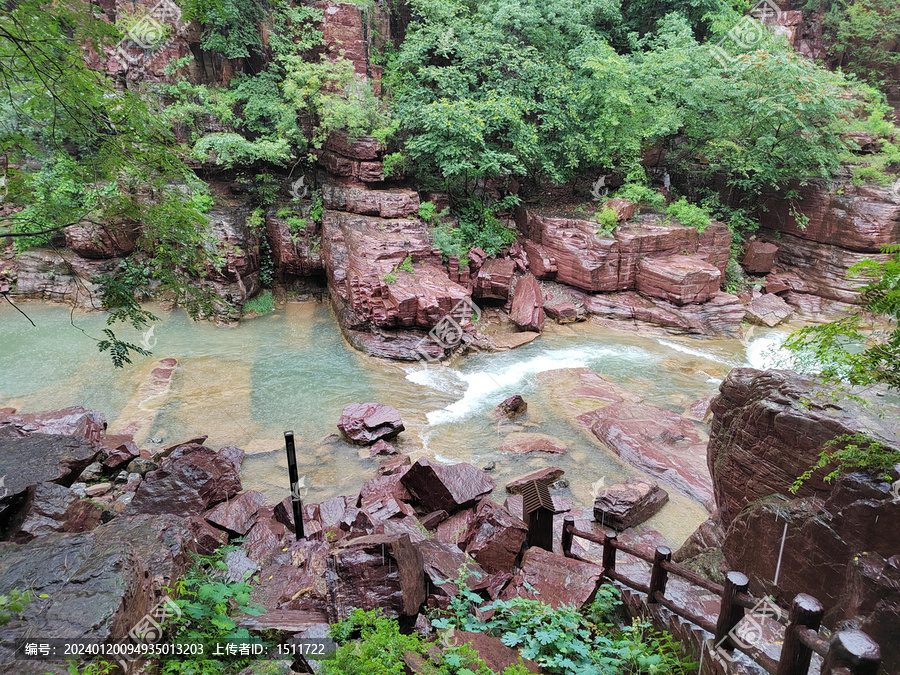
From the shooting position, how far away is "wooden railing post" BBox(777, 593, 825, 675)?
8.80 feet

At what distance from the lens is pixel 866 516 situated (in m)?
3.53

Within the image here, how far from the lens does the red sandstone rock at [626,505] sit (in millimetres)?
6664

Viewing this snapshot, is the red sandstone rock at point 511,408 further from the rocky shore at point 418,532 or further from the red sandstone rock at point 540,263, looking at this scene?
the red sandstone rock at point 540,263

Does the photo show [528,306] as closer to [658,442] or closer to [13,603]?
[658,442]

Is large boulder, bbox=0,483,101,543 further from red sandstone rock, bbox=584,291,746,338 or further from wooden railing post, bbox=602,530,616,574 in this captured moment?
red sandstone rock, bbox=584,291,746,338

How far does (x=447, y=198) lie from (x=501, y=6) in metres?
6.43

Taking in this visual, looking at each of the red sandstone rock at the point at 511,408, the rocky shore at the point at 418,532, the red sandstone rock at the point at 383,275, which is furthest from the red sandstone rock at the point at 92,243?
the red sandstone rock at the point at 511,408

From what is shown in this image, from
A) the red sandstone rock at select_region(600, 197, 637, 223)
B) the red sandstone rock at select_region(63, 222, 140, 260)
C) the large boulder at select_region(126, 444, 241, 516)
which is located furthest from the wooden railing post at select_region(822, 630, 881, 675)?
the red sandstone rock at select_region(63, 222, 140, 260)

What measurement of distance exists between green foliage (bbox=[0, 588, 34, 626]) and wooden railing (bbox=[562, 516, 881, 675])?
4466mm

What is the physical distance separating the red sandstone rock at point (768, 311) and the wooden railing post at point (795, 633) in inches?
617

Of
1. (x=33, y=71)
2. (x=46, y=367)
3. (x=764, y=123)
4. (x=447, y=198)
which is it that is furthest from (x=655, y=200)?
(x=46, y=367)

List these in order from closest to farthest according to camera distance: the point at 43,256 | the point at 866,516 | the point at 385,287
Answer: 1. the point at 866,516
2. the point at 385,287
3. the point at 43,256

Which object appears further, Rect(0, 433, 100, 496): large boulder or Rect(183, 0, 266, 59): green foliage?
Rect(183, 0, 266, 59): green foliage

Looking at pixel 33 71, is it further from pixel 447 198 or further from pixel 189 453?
pixel 447 198
